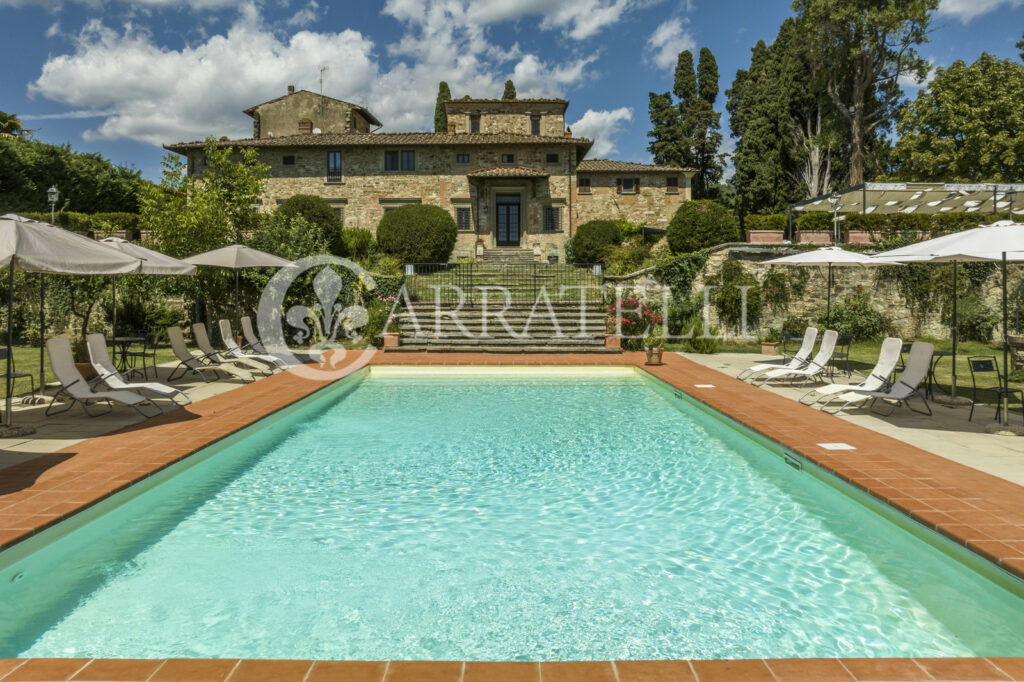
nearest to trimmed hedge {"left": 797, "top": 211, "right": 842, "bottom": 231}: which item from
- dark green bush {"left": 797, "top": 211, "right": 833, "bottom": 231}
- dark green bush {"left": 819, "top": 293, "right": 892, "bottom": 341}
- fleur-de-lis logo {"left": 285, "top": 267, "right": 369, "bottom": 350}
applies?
dark green bush {"left": 797, "top": 211, "right": 833, "bottom": 231}

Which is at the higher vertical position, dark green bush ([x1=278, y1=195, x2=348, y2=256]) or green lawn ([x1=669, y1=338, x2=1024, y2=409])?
dark green bush ([x1=278, y1=195, x2=348, y2=256])

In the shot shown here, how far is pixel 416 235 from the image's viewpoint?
2450cm

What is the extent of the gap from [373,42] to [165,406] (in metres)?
21.0

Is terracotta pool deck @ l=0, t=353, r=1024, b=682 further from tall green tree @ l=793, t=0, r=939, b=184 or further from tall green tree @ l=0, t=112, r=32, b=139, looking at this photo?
tall green tree @ l=0, t=112, r=32, b=139

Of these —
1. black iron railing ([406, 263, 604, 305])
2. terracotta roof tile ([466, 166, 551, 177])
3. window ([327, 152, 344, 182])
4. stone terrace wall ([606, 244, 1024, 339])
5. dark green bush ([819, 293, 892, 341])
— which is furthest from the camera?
window ([327, 152, 344, 182])

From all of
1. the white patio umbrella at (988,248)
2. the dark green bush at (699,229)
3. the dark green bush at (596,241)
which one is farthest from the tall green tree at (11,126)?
the white patio umbrella at (988,248)

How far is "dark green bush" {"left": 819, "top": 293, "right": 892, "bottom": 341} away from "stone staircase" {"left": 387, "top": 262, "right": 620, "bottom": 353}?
6.23 m

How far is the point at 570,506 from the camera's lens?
555cm

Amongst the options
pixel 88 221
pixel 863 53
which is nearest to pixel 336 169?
pixel 88 221

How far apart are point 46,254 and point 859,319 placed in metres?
18.5

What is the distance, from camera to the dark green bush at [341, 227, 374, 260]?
25781 millimetres

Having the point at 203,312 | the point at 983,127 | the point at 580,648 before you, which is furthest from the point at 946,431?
the point at 983,127

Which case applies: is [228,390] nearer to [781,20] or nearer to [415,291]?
[415,291]

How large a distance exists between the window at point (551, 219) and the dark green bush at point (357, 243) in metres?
9.09
